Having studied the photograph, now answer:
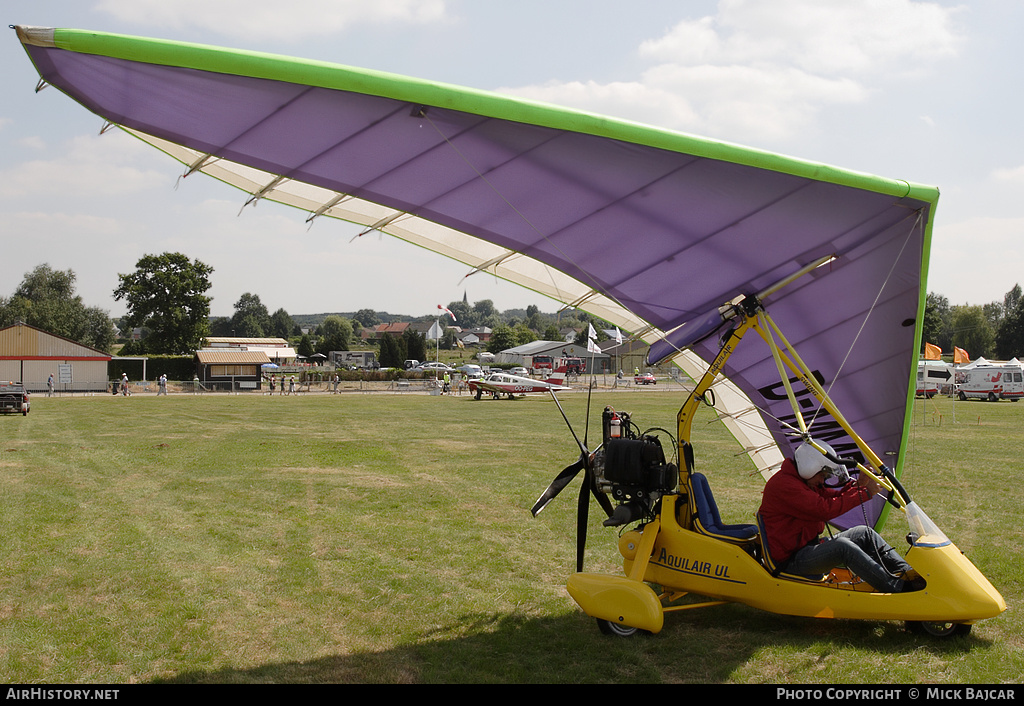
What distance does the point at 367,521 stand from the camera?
28.8 feet

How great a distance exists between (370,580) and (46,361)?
48.2 m

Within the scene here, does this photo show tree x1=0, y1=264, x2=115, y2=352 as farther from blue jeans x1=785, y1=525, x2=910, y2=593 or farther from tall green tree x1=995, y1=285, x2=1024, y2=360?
tall green tree x1=995, y1=285, x2=1024, y2=360

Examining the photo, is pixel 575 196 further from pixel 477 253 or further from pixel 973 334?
pixel 973 334

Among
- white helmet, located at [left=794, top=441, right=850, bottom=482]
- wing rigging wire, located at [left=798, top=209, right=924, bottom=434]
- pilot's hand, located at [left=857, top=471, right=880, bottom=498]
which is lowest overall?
pilot's hand, located at [left=857, top=471, right=880, bottom=498]

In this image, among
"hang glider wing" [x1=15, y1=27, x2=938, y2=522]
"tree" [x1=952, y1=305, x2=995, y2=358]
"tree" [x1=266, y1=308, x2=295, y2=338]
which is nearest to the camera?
"hang glider wing" [x1=15, y1=27, x2=938, y2=522]

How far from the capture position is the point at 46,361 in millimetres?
44750

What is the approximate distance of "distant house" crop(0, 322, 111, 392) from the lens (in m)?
44.0

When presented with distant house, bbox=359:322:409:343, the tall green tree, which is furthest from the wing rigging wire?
distant house, bbox=359:322:409:343

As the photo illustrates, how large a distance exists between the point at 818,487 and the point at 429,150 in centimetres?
382

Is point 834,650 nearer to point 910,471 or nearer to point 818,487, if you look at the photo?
point 818,487

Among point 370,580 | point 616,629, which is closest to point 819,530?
point 616,629

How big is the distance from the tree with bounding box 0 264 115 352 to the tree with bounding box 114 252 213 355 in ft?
21.0

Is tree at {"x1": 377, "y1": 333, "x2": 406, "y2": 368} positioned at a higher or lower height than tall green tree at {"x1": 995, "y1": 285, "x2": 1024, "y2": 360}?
lower
